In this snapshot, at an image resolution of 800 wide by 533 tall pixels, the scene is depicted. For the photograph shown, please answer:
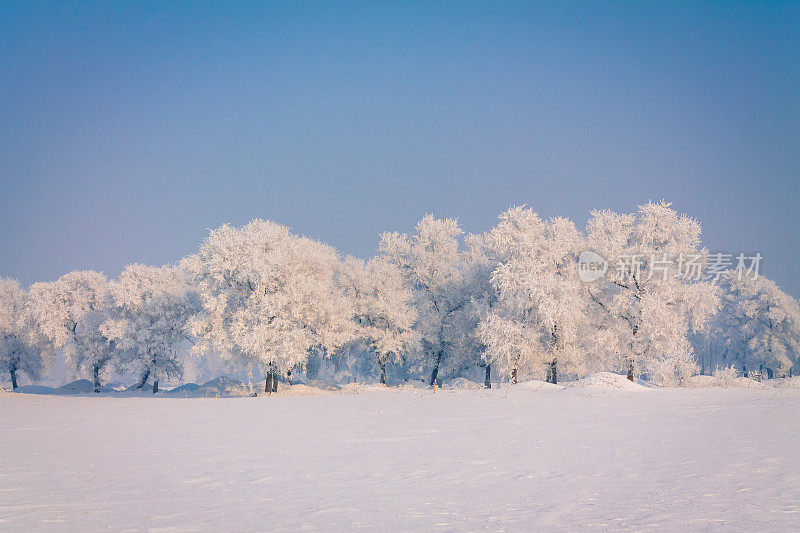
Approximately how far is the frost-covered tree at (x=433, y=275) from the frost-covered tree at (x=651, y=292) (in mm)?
14105

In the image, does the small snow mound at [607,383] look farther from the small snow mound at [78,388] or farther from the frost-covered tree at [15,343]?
the frost-covered tree at [15,343]

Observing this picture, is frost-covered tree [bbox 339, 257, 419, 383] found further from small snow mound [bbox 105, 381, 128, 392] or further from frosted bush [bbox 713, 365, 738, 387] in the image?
small snow mound [bbox 105, 381, 128, 392]

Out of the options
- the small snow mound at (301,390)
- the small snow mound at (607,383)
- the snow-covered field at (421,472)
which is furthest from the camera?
the small snow mound at (301,390)

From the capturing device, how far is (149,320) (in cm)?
5466

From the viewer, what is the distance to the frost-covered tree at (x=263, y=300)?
3859 cm

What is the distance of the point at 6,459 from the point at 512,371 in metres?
34.5

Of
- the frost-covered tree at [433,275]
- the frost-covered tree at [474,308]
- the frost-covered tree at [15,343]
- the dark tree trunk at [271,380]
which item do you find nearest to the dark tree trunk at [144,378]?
the frost-covered tree at [15,343]

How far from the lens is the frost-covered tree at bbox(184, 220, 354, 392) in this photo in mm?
38594

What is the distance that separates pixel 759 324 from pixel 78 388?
253 feet

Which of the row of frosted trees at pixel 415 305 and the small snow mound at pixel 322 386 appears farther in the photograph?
the small snow mound at pixel 322 386

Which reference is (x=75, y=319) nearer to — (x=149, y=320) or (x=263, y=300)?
(x=149, y=320)

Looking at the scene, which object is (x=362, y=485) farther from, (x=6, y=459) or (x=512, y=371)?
(x=512, y=371)

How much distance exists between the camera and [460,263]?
55969 millimetres

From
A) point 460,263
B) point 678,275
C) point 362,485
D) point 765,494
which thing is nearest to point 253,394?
point 460,263
